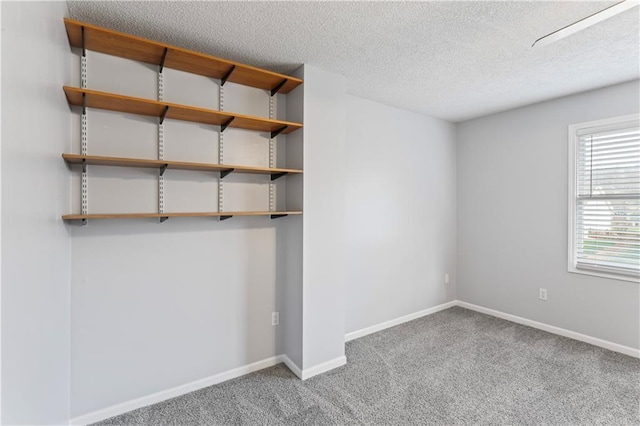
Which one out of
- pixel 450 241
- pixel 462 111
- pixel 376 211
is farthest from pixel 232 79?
pixel 450 241

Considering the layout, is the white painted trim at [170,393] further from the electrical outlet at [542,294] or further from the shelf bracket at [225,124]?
the electrical outlet at [542,294]

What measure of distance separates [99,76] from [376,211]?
256 centimetres

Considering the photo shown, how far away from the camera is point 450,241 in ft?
13.4

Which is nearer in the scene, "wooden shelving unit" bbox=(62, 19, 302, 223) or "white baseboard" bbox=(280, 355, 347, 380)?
"wooden shelving unit" bbox=(62, 19, 302, 223)

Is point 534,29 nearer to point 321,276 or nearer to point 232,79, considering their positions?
point 232,79

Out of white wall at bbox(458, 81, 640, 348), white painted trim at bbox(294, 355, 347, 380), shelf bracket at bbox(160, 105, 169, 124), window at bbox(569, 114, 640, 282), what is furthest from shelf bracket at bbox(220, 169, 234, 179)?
window at bbox(569, 114, 640, 282)

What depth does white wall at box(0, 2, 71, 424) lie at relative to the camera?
0.87 meters

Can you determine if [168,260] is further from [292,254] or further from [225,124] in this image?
[225,124]

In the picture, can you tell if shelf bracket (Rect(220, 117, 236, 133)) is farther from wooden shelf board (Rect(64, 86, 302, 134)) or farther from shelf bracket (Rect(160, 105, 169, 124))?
shelf bracket (Rect(160, 105, 169, 124))

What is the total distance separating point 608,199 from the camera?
292 cm

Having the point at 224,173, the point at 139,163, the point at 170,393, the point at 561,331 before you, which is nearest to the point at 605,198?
the point at 561,331

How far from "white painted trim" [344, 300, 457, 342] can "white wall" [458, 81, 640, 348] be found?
35 cm

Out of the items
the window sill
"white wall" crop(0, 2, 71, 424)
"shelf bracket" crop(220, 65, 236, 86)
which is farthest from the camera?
the window sill

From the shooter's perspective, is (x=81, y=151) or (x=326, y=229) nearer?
(x=81, y=151)
